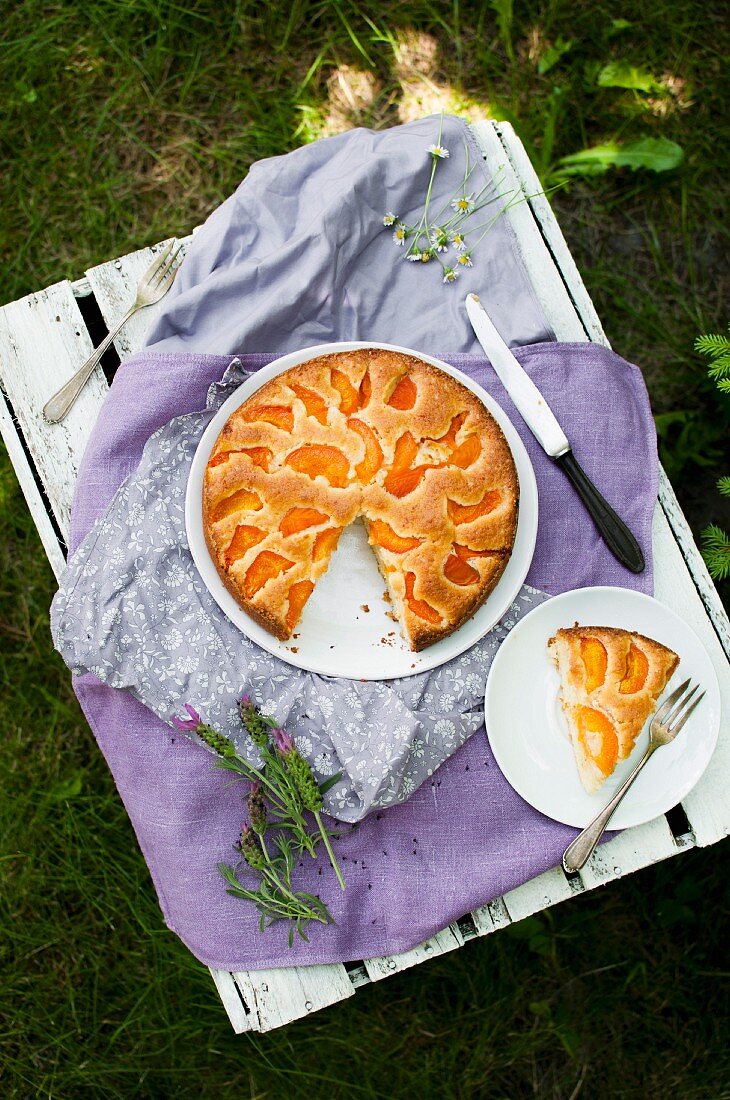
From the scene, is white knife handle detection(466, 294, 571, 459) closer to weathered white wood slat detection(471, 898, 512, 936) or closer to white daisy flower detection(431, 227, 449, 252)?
white daisy flower detection(431, 227, 449, 252)

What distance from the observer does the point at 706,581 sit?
2975 millimetres

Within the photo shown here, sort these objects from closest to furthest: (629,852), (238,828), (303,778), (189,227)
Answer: (303,778)
(238,828)
(629,852)
(189,227)

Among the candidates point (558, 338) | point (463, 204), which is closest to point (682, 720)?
point (558, 338)

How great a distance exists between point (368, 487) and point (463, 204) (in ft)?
3.18

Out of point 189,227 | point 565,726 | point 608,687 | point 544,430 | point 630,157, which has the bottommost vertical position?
point 565,726

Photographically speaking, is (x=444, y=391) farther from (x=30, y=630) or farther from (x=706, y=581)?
(x=30, y=630)

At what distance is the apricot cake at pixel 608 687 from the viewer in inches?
105

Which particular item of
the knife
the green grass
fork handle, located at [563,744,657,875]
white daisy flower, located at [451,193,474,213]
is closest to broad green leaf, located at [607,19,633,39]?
the green grass

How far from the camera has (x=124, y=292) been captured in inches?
118

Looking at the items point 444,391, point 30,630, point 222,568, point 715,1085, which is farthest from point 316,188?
point 715,1085

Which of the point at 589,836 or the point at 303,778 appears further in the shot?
the point at 589,836

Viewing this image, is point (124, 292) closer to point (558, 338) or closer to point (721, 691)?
point (558, 338)

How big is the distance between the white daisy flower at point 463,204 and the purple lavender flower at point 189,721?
1.74 m

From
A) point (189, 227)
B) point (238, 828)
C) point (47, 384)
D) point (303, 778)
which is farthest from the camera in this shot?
point (189, 227)
